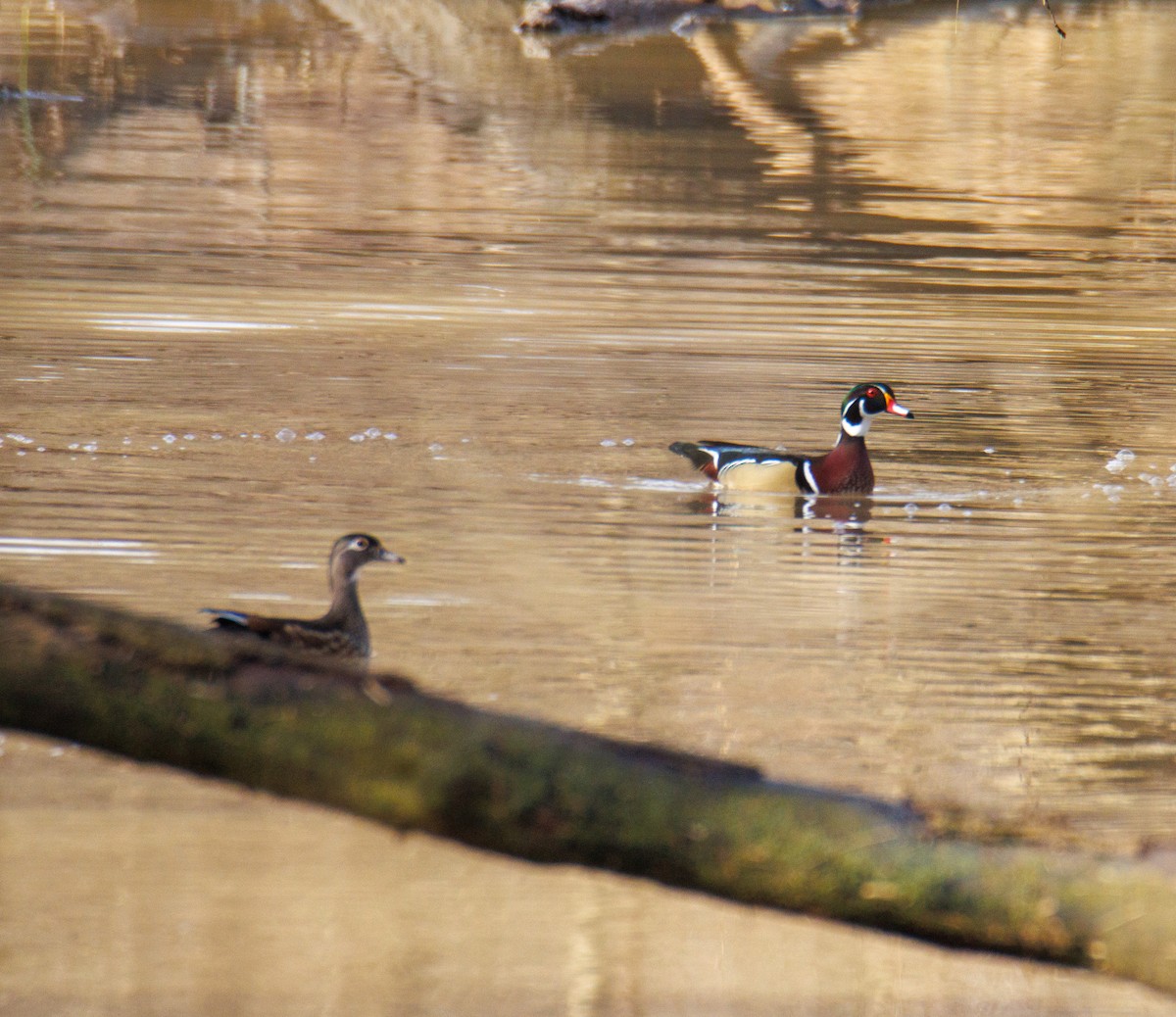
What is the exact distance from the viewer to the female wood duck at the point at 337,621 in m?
6.88

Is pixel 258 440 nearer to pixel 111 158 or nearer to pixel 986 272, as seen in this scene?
pixel 986 272

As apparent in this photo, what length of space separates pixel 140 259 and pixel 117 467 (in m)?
6.49

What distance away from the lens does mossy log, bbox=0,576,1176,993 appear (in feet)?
4.90

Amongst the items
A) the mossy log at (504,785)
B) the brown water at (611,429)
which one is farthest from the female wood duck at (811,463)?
the mossy log at (504,785)

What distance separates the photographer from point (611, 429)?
1201 cm

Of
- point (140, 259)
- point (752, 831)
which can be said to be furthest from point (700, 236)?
point (752, 831)

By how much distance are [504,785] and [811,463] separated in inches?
367

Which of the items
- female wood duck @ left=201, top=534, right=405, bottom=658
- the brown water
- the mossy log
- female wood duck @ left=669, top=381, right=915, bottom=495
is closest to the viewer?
the mossy log

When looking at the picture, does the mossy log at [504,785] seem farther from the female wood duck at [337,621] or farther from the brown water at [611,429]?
the female wood duck at [337,621]

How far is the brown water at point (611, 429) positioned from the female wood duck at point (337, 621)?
399 millimetres

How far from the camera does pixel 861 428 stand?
35.1 ft

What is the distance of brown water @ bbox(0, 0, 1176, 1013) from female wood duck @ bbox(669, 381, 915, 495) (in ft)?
0.48

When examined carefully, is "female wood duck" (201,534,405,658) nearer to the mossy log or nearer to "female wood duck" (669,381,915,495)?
"female wood duck" (669,381,915,495)

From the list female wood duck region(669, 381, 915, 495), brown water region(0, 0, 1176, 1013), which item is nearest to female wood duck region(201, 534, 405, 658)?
brown water region(0, 0, 1176, 1013)
